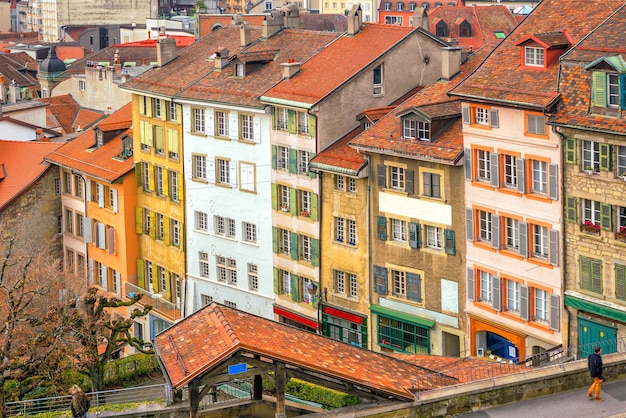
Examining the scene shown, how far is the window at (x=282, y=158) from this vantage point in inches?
3095

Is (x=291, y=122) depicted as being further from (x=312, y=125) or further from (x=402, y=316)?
(x=402, y=316)

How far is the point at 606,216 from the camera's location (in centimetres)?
5947

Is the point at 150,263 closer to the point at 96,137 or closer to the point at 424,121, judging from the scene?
the point at 96,137

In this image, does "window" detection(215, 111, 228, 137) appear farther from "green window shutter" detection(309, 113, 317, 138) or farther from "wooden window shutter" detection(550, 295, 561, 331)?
"wooden window shutter" detection(550, 295, 561, 331)

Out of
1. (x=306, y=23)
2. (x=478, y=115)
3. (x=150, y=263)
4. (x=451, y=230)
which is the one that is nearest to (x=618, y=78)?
(x=478, y=115)

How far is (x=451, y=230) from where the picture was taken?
67812 millimetres

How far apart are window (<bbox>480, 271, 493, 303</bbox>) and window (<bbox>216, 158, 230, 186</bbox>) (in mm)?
21213

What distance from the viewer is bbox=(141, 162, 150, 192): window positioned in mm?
89312

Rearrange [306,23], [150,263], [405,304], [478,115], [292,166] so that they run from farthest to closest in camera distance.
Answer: [306,23], [150,263], [292,166], [405,304], [478,115]

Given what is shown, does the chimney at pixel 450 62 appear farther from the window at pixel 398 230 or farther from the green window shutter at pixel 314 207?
the green window shutter at pixel 314 207

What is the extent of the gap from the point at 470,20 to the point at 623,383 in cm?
11047

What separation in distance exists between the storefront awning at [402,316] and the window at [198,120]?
58.3 feet

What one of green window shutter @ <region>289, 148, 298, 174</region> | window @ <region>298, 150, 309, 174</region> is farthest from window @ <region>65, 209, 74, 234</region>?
window @ <region>298, 150, 309, 174</region>

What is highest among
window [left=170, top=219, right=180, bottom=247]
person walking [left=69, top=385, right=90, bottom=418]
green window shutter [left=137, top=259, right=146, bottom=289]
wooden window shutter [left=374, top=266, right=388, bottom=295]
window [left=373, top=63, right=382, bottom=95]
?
window [left=373, top=63, right=382, bottom=95]
